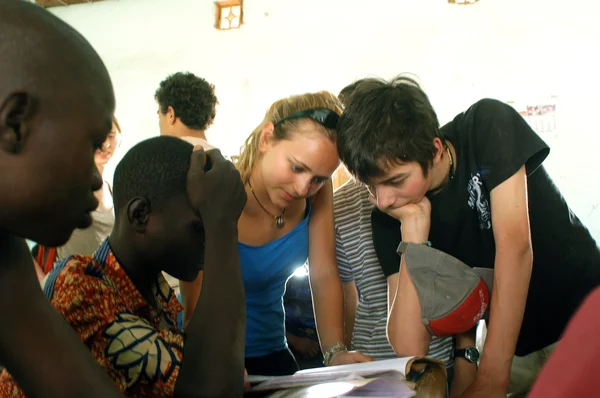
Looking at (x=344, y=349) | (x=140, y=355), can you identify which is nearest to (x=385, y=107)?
(x=344, y=349)

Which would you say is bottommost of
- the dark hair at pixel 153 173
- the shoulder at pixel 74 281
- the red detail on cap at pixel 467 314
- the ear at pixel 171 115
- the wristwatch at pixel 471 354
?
the wristwatch at pixel 471 354

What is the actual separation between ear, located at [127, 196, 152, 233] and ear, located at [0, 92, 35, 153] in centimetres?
41

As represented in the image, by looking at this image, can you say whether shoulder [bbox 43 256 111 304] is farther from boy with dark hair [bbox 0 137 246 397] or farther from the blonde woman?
the blonde woman

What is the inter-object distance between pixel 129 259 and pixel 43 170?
428mm

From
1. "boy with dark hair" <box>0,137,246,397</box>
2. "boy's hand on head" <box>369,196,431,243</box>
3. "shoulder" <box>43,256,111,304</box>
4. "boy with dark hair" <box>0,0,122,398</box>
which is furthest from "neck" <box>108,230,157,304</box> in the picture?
"boy's hand on head" <box>369,196,431,243</box>

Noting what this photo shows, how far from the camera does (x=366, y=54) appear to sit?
457 cm

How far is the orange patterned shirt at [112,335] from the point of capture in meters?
0.79

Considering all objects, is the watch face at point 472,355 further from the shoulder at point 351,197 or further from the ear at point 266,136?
the ear at point 266,136

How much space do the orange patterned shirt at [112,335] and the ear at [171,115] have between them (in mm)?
1477

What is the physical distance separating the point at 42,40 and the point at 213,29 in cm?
484

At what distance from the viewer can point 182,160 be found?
39.4 inches

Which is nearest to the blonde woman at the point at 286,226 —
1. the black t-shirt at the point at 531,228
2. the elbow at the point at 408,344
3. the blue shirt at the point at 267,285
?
the blue shirt at the point at 267,285

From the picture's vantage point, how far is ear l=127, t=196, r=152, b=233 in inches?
38.1

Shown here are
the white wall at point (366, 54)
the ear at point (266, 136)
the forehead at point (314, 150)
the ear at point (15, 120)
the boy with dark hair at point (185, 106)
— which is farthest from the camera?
the white wall at point (366, 54)
